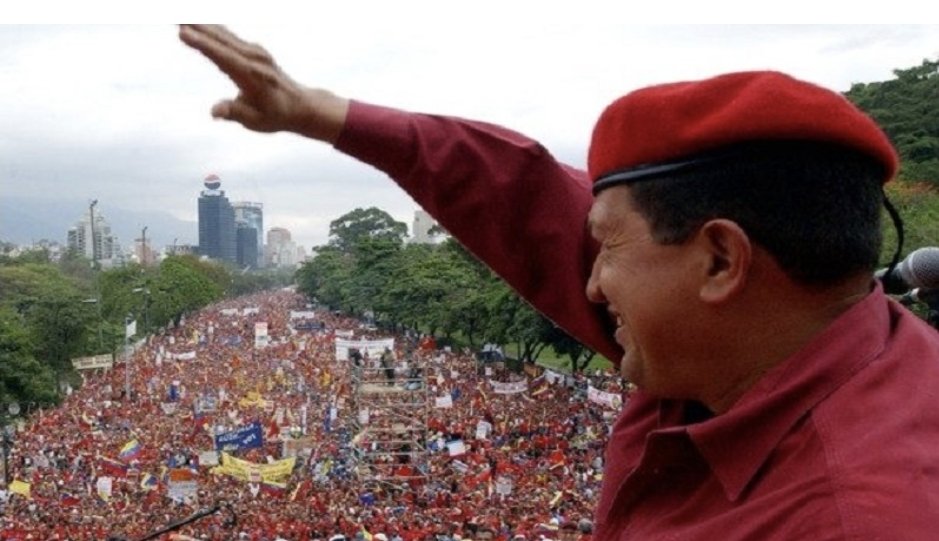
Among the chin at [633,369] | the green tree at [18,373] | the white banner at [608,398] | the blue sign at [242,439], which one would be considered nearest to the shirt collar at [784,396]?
the chin at [633,369]

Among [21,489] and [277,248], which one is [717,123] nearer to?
[21,489]

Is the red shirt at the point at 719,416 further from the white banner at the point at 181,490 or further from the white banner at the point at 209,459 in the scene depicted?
the white banner at the point at 209,459

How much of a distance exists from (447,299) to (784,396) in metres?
34.8

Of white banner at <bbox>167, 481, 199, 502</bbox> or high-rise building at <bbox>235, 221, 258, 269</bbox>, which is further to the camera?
high-rise building at <bbox>235, 221, 258, 269</bbox>

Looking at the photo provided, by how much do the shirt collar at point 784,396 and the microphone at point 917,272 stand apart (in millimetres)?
465

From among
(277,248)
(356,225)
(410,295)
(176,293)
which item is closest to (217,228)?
(277,248)

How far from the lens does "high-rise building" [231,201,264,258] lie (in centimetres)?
15712

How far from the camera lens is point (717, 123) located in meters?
1.01

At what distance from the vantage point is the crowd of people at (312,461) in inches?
457

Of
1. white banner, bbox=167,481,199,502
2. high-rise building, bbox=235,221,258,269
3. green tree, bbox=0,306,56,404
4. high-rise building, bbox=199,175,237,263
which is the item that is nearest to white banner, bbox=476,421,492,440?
white banner, bbox=167,481,199,502

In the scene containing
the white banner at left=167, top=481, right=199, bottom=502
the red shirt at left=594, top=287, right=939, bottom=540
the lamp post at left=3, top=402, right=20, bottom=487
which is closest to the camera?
the red shirt at left=594, top=287, right=939, bottom=540

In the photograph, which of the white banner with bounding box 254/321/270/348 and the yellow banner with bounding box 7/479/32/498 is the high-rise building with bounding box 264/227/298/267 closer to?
the white banner with bounding box 254/321/270/348

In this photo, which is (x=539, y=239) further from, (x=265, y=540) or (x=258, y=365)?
(x=258, y=365)

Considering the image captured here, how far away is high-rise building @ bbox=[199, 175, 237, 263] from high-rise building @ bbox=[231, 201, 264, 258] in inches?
154
